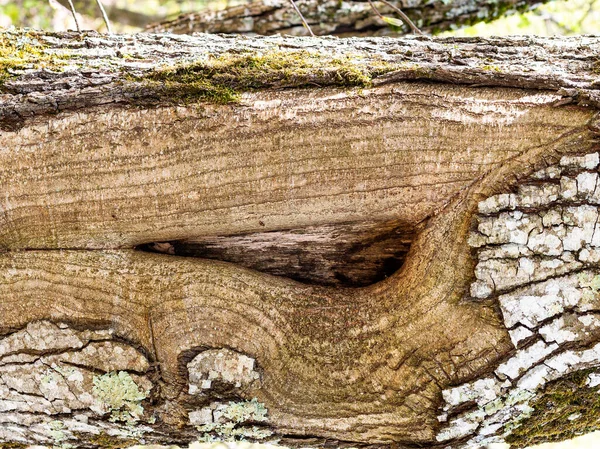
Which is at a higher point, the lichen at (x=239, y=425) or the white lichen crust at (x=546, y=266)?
the white lichen crust at (x=546, y=266)

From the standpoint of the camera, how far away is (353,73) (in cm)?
121

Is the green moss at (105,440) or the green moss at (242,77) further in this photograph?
the green moss at (105,440)

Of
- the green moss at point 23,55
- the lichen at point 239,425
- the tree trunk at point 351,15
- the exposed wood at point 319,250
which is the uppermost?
the tree trunk at point 351,15

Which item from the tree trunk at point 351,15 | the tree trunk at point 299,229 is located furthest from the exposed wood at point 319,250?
the tree trunk at point 351,15

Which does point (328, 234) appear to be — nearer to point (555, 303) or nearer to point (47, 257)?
point (555, 303)

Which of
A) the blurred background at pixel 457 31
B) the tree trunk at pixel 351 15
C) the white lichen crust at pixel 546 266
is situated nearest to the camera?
the white lichen crust at pixel 546 266

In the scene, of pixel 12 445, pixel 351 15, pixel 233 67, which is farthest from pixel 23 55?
pixel 351 15

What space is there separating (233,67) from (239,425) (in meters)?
0.84

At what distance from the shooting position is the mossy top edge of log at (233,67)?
1.20m

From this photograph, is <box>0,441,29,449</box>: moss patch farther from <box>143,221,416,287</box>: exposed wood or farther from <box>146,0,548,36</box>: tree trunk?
<box>146,0,548,36</box>: tree trunk

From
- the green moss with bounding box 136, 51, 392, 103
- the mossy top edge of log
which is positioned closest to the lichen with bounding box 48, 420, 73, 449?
the mossy top edge of log

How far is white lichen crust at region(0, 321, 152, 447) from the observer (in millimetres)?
1286

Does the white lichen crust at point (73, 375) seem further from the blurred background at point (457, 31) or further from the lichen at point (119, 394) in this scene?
the blurred background at point (457, 31)

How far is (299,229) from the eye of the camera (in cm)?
137
